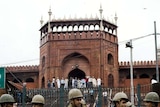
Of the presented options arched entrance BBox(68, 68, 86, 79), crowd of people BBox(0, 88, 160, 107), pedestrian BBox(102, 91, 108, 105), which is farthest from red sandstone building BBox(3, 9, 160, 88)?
crowd of people BBox(0, 88, 160, 107)

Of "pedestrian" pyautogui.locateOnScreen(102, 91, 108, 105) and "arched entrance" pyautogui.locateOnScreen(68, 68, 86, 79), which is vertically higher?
"arched entrance" pyautogui.locateOnScreen(68, 68, 86, 79)

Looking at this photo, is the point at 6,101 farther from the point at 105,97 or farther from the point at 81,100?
the point at 105,97

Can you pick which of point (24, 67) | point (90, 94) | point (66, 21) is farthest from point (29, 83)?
point (90, 94)

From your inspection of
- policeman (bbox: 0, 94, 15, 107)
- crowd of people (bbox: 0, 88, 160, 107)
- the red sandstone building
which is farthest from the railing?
the red sandstone building

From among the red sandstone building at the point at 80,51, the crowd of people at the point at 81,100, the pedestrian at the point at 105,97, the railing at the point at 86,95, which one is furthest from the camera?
the red sandstone building at the point at 80,51

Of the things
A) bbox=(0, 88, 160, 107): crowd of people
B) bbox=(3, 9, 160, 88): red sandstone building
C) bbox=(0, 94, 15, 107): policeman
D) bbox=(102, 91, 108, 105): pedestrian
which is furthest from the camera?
bbox=(3, 9, 160, 88): red sandstone building

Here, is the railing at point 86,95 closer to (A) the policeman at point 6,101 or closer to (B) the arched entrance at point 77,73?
(A) the policeman at point 6,101

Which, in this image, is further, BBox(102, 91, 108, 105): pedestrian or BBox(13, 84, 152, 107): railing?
BBox(102, 91, 108, 105): pedestrian

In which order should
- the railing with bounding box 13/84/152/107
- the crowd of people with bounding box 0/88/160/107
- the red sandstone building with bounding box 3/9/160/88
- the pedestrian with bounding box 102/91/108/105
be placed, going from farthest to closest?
1. the red sandstone building with bounding box 3/9/160/88
2. the pedestrian with bounding box 102/91/108/105
3. the railing with bounding box 13/84/152/107
4. the crowd of people with bounding box 0/88/160/107

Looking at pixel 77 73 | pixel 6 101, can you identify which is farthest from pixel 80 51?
pixel 6 101

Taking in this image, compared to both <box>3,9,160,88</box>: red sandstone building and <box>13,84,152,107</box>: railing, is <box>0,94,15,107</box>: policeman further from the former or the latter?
<box>3,9,160,88</box>: red sandstone building

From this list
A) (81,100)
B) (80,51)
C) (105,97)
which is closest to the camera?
(81,100)

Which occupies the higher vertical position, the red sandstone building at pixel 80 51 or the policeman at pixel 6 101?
the red sandstone building at pixel 80 51

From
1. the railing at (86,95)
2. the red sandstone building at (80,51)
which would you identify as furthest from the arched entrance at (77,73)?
the railing at (86,95)
